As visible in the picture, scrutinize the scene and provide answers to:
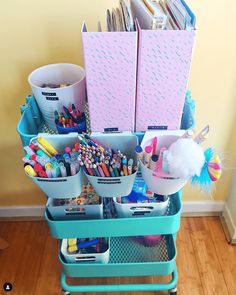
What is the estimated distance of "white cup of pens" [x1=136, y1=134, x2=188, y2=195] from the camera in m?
0.67

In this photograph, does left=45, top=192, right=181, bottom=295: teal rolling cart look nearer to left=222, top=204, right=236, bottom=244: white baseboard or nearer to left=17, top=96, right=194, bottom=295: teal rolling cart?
left=17, top=96, right=194, bottom=295: teal rolling cart

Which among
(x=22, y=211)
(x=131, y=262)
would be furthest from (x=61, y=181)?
(x=22, y=211)

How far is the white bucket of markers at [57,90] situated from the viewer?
0.76 meters

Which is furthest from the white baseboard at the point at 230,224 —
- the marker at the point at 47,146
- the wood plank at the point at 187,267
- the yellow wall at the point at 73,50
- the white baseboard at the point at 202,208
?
the marker at the point at 47,146

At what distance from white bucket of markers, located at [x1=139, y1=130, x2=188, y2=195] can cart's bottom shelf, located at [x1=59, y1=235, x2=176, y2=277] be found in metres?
0.38

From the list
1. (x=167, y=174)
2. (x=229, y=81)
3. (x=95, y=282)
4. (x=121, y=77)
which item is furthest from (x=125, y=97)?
(x=95, y=282)

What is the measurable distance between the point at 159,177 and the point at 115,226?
0.26 meters

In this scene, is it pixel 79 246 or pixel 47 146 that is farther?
pixel 79 246

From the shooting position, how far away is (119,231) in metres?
0.86

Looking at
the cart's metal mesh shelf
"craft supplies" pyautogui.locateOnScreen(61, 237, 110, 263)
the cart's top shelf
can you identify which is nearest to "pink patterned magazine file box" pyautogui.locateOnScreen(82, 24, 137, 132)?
the cart's top shelf

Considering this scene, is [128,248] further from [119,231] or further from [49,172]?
[49,172]

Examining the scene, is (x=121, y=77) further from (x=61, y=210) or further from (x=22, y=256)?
(x=22, y=256)

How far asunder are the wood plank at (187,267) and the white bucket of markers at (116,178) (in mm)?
676

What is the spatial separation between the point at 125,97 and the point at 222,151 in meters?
0.70
